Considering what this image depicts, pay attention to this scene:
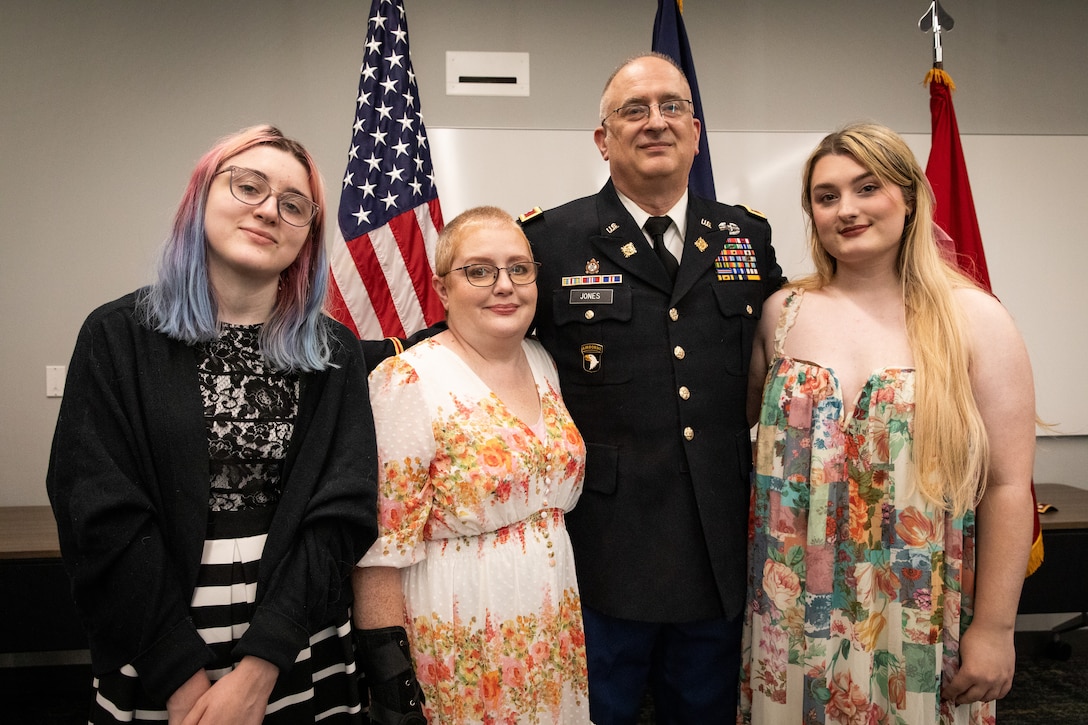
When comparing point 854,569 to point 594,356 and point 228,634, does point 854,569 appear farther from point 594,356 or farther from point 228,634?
point 228,634

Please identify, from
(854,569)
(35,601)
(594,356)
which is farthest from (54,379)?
(854,569)

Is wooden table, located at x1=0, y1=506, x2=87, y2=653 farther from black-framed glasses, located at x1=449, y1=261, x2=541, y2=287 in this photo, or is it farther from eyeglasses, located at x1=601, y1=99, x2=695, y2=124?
eyeglasses, located at x1=601, y1=99, x2=695, y2=124

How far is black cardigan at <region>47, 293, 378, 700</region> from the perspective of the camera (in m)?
1.02

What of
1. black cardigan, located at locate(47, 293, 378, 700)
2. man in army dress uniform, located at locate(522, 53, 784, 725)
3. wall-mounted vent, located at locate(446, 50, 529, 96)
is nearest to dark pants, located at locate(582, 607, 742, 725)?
man in army dress uniform, located at locate(522, 53, 784, 725)

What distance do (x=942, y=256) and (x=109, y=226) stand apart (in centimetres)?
311

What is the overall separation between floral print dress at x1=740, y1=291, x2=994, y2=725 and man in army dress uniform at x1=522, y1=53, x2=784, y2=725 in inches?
4.5

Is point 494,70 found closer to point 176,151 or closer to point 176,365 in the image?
point 176,151

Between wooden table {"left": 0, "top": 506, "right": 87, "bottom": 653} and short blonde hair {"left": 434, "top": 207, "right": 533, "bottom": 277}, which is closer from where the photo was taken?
short blonde hair {"left": 434, "top": 207, "right": 533, "bottom": 277}

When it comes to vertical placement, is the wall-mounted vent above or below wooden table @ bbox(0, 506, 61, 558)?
above

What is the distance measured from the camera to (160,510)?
1.08 meters

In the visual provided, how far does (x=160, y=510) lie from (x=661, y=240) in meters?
1.21

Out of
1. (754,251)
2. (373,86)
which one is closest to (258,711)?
(754,251)

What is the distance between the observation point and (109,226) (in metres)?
2.86

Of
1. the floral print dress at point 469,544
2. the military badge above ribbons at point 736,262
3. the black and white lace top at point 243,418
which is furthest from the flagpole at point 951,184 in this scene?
the black and white lace top at point 243,418
